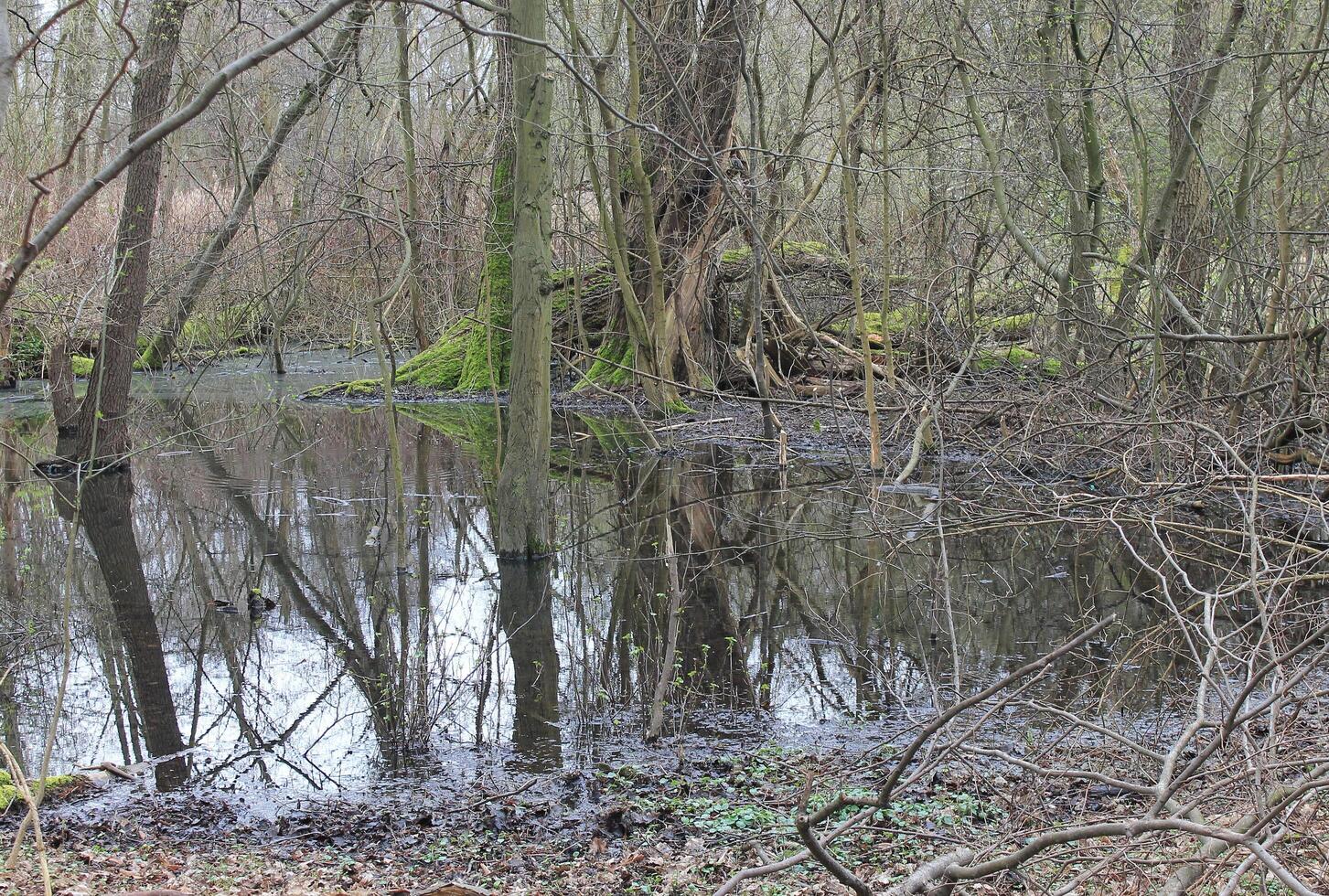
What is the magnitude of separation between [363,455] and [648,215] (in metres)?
5.39

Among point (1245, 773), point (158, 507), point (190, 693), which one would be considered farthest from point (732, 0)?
point (1245, 773)

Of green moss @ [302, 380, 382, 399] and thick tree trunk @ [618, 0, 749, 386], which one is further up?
thick tree trunk @ [618, 0, 749, 386]

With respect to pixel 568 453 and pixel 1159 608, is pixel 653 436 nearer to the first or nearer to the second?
pixel 568 453

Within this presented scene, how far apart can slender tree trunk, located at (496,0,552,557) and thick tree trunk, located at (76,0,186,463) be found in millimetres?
5751

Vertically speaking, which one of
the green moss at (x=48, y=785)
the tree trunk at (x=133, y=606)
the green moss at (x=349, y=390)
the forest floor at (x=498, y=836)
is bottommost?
the forest floor at (x=498, y=836)

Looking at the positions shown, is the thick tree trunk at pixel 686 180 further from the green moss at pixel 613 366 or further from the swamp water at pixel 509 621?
the swamp water at pixel 509 621

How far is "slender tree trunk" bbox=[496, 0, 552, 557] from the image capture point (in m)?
9.02

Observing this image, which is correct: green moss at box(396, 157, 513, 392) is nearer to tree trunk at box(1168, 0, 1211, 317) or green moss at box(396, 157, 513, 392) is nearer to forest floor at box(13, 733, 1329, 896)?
tree trunk at box(1168, 0, 1211, 317)

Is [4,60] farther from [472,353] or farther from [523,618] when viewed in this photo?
[472,353]

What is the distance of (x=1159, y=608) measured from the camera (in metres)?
8.12

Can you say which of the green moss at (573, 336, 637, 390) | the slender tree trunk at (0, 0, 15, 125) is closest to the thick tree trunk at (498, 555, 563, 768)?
the slender tree trunk at (0, 0, 15, 125)

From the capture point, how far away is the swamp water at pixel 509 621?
6266 mm

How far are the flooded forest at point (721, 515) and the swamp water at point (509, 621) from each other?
53 mm

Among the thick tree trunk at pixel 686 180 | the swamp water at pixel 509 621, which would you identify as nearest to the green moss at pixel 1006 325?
the swamp water at pixel 509 621
